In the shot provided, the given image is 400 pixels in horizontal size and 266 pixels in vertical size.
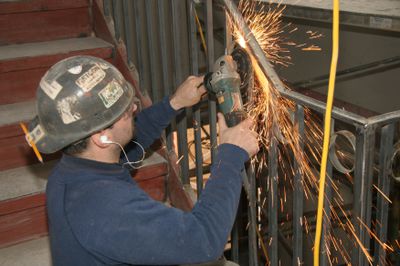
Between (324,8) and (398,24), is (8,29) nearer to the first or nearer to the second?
(324,8)

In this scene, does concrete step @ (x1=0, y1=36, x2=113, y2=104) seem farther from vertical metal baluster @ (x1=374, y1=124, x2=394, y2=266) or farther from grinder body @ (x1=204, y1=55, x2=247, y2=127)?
vertical metal baluster @ (x1=374, y1=124, x2=394, y2=266)

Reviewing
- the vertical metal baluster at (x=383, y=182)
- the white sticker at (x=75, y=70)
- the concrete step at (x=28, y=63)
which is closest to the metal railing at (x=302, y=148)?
the vertical metal baluster at (x=383, y=182)

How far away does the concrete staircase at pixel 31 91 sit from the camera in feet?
7.32

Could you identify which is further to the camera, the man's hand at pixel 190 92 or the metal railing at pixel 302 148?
the man's hand at pixel 190 92

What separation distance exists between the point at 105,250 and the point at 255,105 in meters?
0.96

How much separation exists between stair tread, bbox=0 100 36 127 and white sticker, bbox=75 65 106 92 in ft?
3.47

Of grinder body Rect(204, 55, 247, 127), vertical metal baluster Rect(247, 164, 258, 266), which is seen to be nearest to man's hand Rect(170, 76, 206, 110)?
grinder body Rect(204, 55, 247, 127)

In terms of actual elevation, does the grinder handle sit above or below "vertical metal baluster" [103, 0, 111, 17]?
below

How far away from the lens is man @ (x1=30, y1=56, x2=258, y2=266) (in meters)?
1.36

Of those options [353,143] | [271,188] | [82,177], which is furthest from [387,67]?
[82,177]

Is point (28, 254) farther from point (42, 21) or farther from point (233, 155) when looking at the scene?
point (42, 21)

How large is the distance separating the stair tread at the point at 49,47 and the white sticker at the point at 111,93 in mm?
1269

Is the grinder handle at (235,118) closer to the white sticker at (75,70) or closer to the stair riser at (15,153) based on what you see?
the white sticker at (75,70)

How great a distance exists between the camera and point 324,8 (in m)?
2.85
